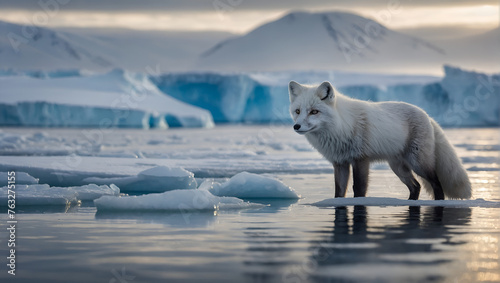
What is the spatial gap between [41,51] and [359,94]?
58.4 metres

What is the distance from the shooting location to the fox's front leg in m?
7.56

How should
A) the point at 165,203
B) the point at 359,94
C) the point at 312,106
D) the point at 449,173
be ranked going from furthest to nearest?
the point at 359,94, the point at 449,173, the point at 312,106, the point at 165,203

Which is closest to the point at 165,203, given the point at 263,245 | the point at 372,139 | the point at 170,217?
the point at 170,217

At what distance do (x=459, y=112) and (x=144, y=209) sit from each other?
1768 inches

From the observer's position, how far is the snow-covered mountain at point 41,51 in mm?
86562

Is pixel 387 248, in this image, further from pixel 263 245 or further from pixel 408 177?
pixel 408 177

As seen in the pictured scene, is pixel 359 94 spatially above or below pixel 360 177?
above

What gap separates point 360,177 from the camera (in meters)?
7.50

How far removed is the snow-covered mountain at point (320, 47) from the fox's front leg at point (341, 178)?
87.8 metres

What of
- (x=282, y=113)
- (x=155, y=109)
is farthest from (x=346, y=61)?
(x=155, y=109)

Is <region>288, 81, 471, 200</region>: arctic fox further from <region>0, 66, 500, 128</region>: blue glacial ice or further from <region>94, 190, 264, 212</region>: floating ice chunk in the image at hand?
<region>0, 66, 500, 128</region>: blue glacial ice

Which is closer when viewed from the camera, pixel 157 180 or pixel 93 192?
pixel 93 192

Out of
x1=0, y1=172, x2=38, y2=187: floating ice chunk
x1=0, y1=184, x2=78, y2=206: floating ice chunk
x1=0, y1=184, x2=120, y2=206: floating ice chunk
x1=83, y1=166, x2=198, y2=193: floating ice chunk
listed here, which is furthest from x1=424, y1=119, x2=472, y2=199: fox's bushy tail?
x1=0, y1=172, x2=38, y2=187: floating ice chunk

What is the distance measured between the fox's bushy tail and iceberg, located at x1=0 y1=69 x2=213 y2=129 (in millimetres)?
32693
